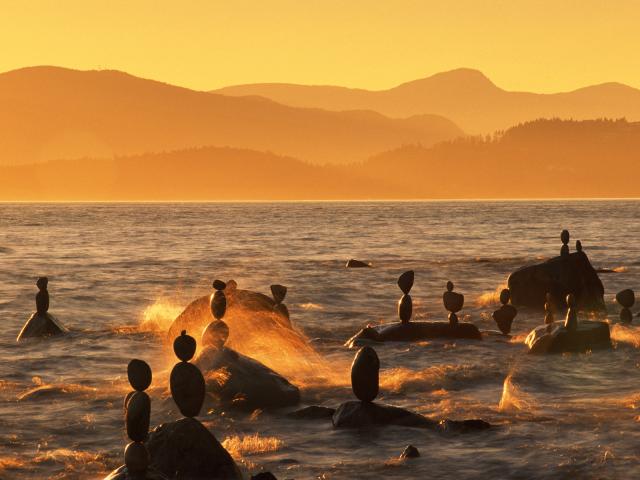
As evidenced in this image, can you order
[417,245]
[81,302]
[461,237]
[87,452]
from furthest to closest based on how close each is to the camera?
[461,237]
[417,245]
[81,302]
[87,452]

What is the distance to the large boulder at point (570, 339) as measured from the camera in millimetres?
25281

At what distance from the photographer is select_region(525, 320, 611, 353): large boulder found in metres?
25.3

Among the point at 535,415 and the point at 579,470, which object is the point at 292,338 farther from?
the point at 579,470

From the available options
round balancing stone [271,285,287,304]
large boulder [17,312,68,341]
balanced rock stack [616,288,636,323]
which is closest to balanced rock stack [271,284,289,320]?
round balancing stone [271,285,287,304]

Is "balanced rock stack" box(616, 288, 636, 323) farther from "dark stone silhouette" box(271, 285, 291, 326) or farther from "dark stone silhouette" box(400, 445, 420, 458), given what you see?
"dark stone silhouette" box(400, 445, 420, 458)

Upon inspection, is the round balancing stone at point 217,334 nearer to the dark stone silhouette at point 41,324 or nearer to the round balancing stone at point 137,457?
the round balancing stone at point 137,457

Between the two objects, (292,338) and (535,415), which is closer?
(535,415)

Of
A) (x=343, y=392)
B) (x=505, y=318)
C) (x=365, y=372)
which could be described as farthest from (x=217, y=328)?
(x=505, y=318)

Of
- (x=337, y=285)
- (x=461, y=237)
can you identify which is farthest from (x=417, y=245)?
(x=337, y=285)

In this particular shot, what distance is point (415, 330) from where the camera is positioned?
2811 centimetres

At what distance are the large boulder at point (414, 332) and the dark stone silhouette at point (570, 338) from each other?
2.51 meters

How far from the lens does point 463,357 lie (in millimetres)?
25391

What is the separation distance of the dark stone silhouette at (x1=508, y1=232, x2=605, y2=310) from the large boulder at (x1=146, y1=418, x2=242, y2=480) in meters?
20.3

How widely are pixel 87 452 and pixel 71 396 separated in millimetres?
4819
